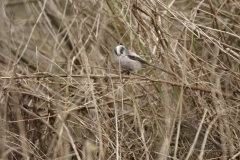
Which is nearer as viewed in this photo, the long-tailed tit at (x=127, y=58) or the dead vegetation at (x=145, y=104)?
the dead vegetation at (x=145, y=104)

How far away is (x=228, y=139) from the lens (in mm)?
3012

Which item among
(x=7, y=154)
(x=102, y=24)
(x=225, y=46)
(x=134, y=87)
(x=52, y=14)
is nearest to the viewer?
(x=7, y=154)

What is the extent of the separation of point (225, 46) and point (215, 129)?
643mm

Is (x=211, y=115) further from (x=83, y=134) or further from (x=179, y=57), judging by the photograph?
(x=83, y=134)

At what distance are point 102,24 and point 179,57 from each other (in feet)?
3.47

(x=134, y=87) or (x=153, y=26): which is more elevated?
Result: (x=153, y=26)

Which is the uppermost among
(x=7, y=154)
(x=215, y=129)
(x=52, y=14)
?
(x=52, y=14)

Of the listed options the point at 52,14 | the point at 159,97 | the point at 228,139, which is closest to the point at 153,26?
the point at 159,97

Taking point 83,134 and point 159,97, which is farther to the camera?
point 159,97

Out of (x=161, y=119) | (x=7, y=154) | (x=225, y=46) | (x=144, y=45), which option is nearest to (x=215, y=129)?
(x=161, y=119)

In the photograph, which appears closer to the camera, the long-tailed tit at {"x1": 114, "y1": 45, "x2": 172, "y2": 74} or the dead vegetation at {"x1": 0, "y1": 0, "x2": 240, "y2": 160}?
the dead vegetation at {"x1": 0, "y1": 0, "x2": 240, "y2": 160}

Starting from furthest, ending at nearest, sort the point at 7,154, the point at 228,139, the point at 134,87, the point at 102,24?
the point at 102,24, the point at 134,87, the point at 7,154, the point at 228,139

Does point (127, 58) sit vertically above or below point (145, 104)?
above

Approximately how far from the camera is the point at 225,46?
351 centimetres
